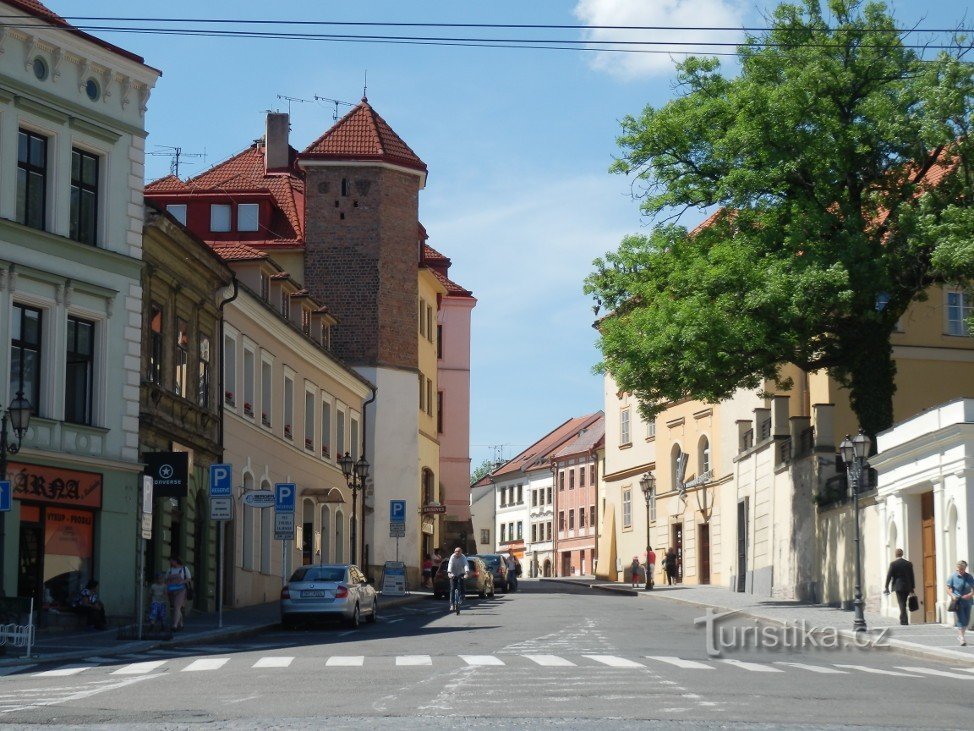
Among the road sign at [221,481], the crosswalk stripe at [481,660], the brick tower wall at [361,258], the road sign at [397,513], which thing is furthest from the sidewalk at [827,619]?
the brick tower wall at [361,258]

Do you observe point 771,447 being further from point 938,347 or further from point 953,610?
point 953,610

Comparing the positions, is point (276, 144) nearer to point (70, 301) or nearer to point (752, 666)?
point (70, 301)

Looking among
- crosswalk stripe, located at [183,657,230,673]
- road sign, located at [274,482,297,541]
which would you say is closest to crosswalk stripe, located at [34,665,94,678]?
crosswalk stripe, located at [183,657,230,673]

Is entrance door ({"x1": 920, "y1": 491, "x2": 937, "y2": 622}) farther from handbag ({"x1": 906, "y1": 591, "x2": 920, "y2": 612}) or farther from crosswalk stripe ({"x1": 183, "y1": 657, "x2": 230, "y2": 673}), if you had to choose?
crosswalk stripe ({"x1": 183, "y1": 657, "x2": 230, "y2": 673})

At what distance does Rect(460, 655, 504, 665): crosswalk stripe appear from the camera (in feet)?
68.8

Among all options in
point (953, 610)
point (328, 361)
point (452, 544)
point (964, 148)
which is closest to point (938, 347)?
point (964, 148)

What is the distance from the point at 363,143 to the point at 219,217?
6943 millimetres

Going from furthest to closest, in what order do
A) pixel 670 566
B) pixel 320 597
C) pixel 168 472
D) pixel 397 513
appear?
pixel 670 566
pixel 397 513
pixel 320 597
pixel 168 472

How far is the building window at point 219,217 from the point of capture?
66.2 meters

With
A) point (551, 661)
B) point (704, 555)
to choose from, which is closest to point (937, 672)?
point (551, 661)

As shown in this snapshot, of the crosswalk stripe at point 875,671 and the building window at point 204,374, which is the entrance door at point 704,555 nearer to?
the building window at point 204,374

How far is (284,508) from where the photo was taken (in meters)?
35.0

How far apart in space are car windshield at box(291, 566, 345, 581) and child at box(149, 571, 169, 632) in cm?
373

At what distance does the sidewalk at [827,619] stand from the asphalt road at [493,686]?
62 cm
